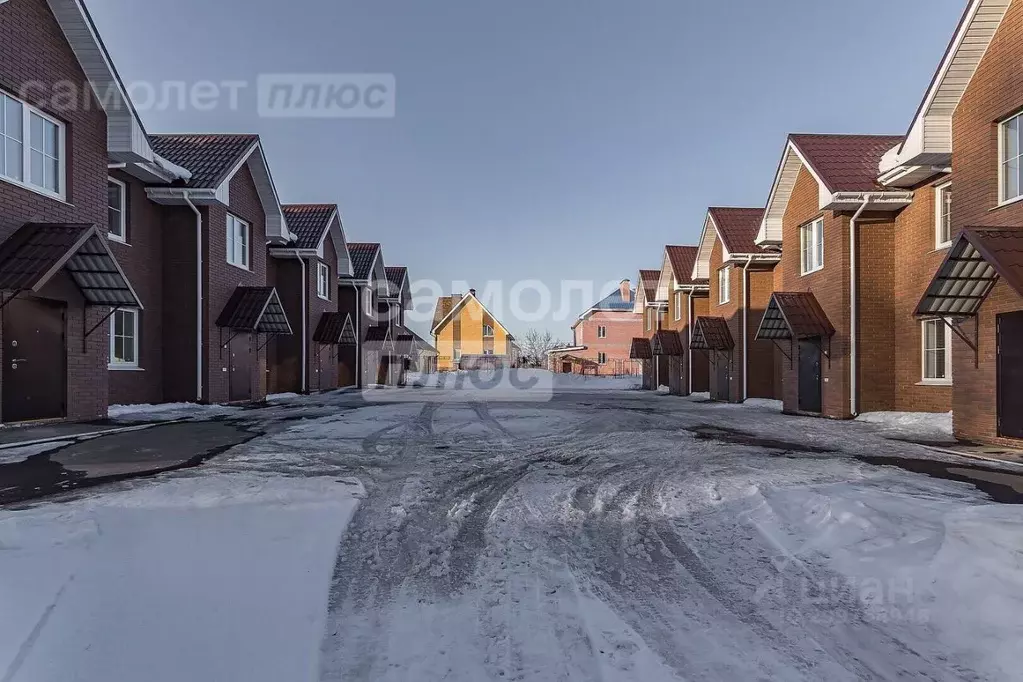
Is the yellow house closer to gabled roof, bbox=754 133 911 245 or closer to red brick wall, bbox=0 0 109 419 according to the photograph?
gabled roof, bbox=754 133 911 245

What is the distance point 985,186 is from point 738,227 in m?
12.5

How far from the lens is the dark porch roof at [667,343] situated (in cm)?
2808

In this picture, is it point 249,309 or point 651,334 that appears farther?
point 651,334

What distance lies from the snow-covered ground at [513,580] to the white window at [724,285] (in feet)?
53.0

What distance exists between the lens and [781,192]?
57.2ft

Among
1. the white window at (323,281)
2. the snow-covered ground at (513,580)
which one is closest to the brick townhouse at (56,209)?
the snow-covered ground at (513,580)

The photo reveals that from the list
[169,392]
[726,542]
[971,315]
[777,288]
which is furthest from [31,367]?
[777,288]

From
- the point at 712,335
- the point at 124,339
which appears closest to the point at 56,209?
the point at 124,339

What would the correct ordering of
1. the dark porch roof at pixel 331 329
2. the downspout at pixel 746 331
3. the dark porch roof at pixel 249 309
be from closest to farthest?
the dark porch roof at pixel 249 309 < the downspout at pixel 746 331 < the dark porch roof at pixel 331 329

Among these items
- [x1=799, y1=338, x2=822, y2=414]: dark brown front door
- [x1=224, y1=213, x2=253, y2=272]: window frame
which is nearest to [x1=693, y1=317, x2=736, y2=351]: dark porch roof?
[x1=799, y1=338, x2=822, y2=414]: dark brown front door

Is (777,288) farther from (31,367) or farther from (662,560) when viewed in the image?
(31,367)

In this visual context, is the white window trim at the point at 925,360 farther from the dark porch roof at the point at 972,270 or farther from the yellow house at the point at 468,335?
the yellow house at the point at 468,335

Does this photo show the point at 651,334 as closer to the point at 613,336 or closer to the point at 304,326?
the point at 304,326

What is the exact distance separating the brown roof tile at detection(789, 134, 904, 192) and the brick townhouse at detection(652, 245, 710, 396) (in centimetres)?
1008
